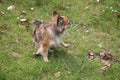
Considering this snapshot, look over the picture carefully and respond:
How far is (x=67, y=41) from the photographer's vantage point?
673 cm

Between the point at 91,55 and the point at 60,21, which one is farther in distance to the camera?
the point at 91,55

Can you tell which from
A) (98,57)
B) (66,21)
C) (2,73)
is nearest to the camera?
(2,73)

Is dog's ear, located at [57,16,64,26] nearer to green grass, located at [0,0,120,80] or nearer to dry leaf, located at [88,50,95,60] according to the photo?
green grass, located at [0,0,120,80]

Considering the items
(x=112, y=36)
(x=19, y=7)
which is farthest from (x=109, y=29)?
(x=19, y=7)

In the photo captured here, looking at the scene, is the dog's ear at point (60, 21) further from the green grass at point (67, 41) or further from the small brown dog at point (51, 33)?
the green grass at point (67, 41)

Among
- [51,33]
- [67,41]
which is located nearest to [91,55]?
[67,41]

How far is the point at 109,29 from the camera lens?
7.27 metres

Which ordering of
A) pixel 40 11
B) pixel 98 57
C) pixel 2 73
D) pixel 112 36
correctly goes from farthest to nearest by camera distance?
pixel 40 11 → pixel 112 36 → pixel 98 57 → pixel 2 73

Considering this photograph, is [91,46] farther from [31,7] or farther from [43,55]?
[31,7]

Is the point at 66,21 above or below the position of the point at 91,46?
above

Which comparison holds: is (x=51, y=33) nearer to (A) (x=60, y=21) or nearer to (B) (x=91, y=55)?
(A) (x=60, y=21)

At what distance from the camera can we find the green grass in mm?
5676

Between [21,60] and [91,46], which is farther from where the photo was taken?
[91,46]

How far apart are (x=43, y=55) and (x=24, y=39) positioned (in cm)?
80
